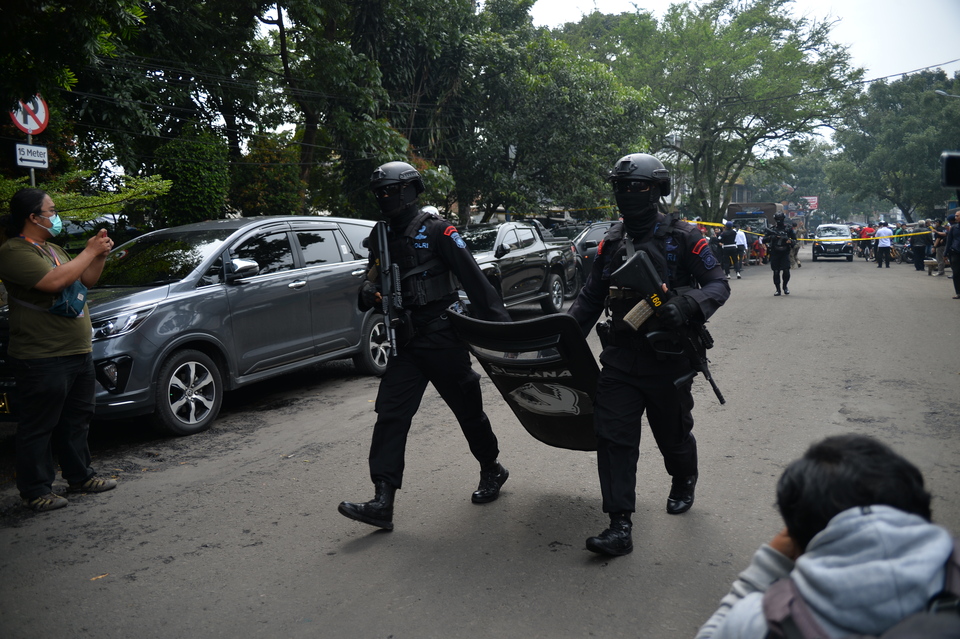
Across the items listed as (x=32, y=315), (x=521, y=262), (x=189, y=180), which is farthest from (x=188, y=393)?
(x=521, y=262)

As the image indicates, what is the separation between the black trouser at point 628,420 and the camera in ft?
11.7

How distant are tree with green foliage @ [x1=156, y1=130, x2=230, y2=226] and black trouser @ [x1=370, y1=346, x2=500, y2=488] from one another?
9.08 metres

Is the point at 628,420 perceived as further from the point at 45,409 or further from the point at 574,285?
the point at 574,285

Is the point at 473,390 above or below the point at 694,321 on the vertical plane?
below

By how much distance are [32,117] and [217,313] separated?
3174mm

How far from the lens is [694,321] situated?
3615mm

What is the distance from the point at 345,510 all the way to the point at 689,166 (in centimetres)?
4081

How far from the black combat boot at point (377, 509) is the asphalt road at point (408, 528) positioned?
0.10 metres

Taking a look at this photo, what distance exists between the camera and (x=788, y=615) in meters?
1.38

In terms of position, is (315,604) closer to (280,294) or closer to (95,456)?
(95,456)

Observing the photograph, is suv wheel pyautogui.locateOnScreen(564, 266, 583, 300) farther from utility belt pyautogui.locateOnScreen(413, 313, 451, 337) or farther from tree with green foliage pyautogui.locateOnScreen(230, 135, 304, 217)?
utility belt pyautogui.locateOnScreen(413, 313, 451, 337)

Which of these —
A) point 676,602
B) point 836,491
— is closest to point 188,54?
point 676,602

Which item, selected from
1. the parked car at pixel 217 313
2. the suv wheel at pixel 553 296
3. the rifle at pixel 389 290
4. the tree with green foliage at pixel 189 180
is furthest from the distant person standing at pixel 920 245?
the rifle at pixel 389 290

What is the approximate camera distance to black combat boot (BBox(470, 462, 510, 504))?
A: 4438mm
